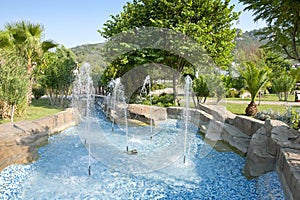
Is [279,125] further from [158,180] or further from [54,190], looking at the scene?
[54,190]

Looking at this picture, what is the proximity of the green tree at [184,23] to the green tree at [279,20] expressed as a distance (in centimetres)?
595

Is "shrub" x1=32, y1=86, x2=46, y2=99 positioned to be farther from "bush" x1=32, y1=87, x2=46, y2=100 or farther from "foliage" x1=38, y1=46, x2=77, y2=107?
"foliage" x1=38, y1=46, x2=77, y2=107

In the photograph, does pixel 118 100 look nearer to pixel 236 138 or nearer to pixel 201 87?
pixel 201 87

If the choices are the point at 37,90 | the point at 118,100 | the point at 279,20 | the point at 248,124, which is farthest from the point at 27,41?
the point at 279,20

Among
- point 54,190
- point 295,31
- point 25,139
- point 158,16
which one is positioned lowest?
point 54,190

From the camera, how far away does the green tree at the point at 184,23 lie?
38.7 ft

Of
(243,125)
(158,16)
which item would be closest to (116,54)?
(158,16)

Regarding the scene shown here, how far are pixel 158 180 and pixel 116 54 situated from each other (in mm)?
10053

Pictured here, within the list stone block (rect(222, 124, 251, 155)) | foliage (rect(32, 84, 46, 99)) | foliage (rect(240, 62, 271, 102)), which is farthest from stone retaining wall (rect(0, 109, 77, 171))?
foliage (rect(32, 84, 46, 99))

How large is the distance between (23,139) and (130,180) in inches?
107

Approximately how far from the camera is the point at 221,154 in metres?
5.81

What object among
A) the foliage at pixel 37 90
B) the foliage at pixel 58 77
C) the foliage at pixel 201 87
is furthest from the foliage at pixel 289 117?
the foliage at pixel 37 90

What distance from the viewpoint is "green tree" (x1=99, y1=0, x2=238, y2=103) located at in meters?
11.8

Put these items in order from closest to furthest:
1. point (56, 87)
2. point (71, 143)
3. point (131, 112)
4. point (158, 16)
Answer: point (71, 143) < point (131, 112) < point (56, 87) < point (158, 16)
